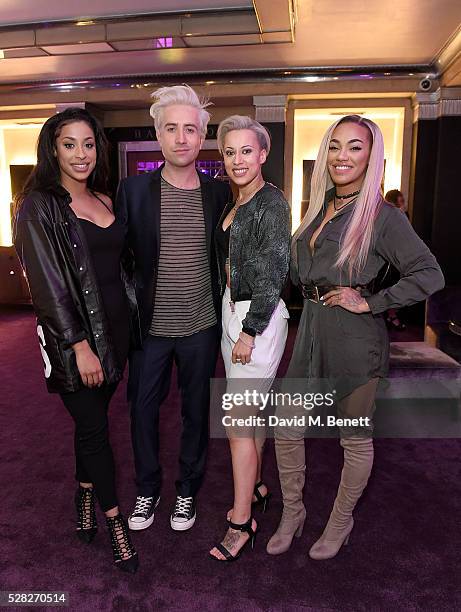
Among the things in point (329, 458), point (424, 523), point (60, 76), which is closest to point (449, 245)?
point (329, 458)

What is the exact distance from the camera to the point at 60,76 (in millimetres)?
6906

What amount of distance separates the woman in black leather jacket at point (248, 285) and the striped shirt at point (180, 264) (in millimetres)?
109

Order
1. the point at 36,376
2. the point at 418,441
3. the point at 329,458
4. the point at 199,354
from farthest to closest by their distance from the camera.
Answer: the point at 36,376, the point at 418,441, the point at 329,458, the point at 199,354

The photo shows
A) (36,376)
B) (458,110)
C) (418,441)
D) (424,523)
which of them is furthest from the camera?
(458,110)

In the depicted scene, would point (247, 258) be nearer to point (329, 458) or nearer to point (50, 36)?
point (329, 458)

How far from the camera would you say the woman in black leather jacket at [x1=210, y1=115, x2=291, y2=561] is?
72.4 inches

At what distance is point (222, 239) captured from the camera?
203 centimetres

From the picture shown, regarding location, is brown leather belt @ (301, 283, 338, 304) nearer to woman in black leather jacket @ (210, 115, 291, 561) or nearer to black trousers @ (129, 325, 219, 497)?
woman in black leather jacket @ (210, 115, 291, 561)

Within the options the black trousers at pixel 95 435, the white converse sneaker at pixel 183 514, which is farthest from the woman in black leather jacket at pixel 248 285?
the black trousers at pixel 95 435

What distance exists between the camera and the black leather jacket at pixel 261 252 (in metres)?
1.83

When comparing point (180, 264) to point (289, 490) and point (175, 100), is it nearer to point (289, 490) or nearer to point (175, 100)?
point (175, 100)

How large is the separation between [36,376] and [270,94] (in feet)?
15.7

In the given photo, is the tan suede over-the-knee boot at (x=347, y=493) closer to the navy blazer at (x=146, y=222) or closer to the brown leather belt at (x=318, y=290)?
the brown leather belt at (x=318, y=290)

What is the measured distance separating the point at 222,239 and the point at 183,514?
4.00ft
